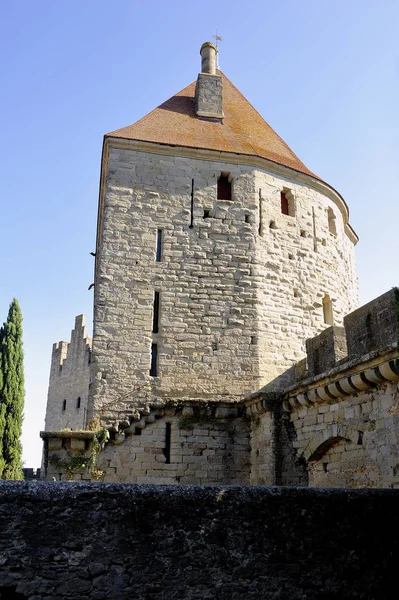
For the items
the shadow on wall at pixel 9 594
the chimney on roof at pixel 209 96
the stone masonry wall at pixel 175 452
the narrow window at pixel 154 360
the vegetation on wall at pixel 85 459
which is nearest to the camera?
the shadow on wall at pixel 9 594

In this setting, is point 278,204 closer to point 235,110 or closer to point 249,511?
point 235,110

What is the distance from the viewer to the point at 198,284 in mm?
13930

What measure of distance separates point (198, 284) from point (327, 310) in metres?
3.74

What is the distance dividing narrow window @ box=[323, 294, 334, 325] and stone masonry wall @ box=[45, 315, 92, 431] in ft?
57.8

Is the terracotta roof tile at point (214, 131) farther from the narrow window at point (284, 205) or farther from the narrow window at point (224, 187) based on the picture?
the narrow window at point (284, 205)

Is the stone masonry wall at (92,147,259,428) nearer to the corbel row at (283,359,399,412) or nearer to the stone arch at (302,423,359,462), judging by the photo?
the corbel row at (283,359,399,412)

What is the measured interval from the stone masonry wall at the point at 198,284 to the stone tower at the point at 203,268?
0.03 metres

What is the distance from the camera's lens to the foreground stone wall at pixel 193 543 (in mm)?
4750

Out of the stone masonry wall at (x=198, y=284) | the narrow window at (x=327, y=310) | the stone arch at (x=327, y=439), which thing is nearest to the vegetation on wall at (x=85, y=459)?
the stone masonry wall at (x=198, y=284)

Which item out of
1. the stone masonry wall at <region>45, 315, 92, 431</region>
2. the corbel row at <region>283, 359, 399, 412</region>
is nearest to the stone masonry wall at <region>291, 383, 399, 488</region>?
the corbel row at <region>283, 359, 399, 412</region>

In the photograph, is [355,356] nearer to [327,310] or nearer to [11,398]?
[327,310]

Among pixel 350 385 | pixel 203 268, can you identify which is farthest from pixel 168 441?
pixel 350 385

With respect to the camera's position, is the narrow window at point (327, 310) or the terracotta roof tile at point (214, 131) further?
the terracotta roof tile at point (214, 131)

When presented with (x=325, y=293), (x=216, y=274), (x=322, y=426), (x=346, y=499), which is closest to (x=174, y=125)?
(x=216, y=274)
